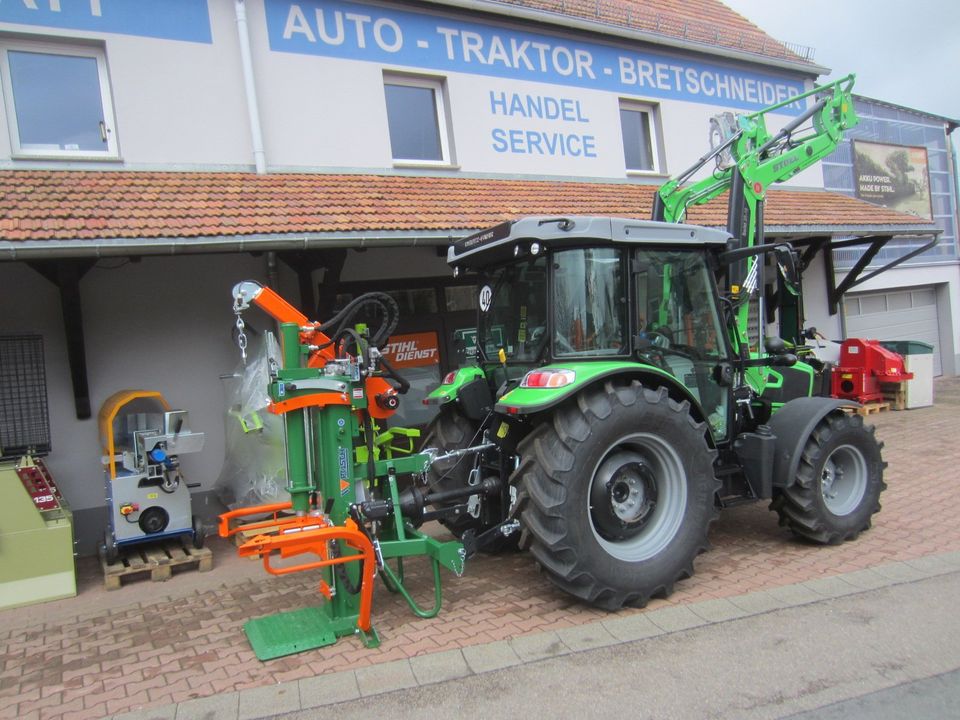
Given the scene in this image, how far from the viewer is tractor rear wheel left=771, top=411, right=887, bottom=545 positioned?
4566 mm

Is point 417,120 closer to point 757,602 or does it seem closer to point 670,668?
point 757,602

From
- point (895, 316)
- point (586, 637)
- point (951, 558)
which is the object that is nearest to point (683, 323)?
point (586, 637)

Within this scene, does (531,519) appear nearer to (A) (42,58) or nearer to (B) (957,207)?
(A) (42,58)

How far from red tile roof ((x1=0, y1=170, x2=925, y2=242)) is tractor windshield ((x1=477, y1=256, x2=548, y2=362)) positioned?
6.38ft

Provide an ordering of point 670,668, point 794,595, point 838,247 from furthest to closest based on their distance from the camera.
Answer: point 838,247
point 794,595
point 670,668

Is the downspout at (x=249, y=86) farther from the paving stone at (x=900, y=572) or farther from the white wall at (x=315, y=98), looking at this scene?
the paving stone at (x=900, y=572)

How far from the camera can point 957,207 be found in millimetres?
15109

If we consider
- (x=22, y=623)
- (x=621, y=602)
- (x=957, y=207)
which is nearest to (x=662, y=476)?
(x=621, y=602)

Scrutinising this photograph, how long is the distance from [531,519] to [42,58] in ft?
21.0

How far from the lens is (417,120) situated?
8320 mm

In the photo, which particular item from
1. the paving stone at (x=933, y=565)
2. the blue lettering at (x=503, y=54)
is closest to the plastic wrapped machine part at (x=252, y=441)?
the blue lettering at (x=503, y=54)

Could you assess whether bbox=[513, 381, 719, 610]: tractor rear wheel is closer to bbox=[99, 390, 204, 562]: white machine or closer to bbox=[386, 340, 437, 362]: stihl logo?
bbox=[99, 390, 204, 562]: white machine

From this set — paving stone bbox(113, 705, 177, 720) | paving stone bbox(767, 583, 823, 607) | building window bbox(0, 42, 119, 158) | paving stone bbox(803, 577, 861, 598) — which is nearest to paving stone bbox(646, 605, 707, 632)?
paving stone bbox(767, 583, 823, 607)

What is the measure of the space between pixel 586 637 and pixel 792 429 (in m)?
2.11
